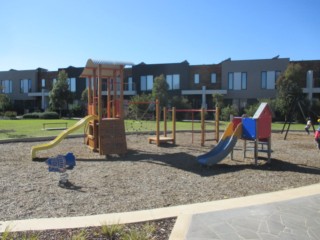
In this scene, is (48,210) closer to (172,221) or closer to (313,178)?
(172,221)

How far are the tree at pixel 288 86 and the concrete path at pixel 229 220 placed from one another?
31.3 meters

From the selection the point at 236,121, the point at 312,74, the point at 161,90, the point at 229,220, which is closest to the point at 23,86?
the point at 161,90

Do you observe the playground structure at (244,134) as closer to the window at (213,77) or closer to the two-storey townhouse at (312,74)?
the two-storey townhouse at (312,74)

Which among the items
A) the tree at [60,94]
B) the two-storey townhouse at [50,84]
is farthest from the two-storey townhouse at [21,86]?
the tree at [60,94]

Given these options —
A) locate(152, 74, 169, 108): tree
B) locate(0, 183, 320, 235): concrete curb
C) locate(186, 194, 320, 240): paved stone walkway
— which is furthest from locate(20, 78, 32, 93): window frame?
locate(186, 194, 320, 240): paved stone walkway

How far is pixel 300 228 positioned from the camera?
4551 mm

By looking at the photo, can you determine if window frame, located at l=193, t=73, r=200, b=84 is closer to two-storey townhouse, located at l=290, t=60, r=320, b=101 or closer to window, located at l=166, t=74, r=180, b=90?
window, located at l=166, t=74, r=180, b=90

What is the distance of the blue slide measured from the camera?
9.45 meters

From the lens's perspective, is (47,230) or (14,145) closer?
(47,230)

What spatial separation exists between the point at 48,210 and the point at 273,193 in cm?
386

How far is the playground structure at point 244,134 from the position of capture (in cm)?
969

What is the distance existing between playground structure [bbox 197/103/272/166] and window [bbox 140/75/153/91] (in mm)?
38438

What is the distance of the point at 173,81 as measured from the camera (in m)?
47.4

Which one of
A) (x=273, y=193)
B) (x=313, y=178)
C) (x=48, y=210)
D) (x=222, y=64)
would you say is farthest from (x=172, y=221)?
(x=222, y=64)
